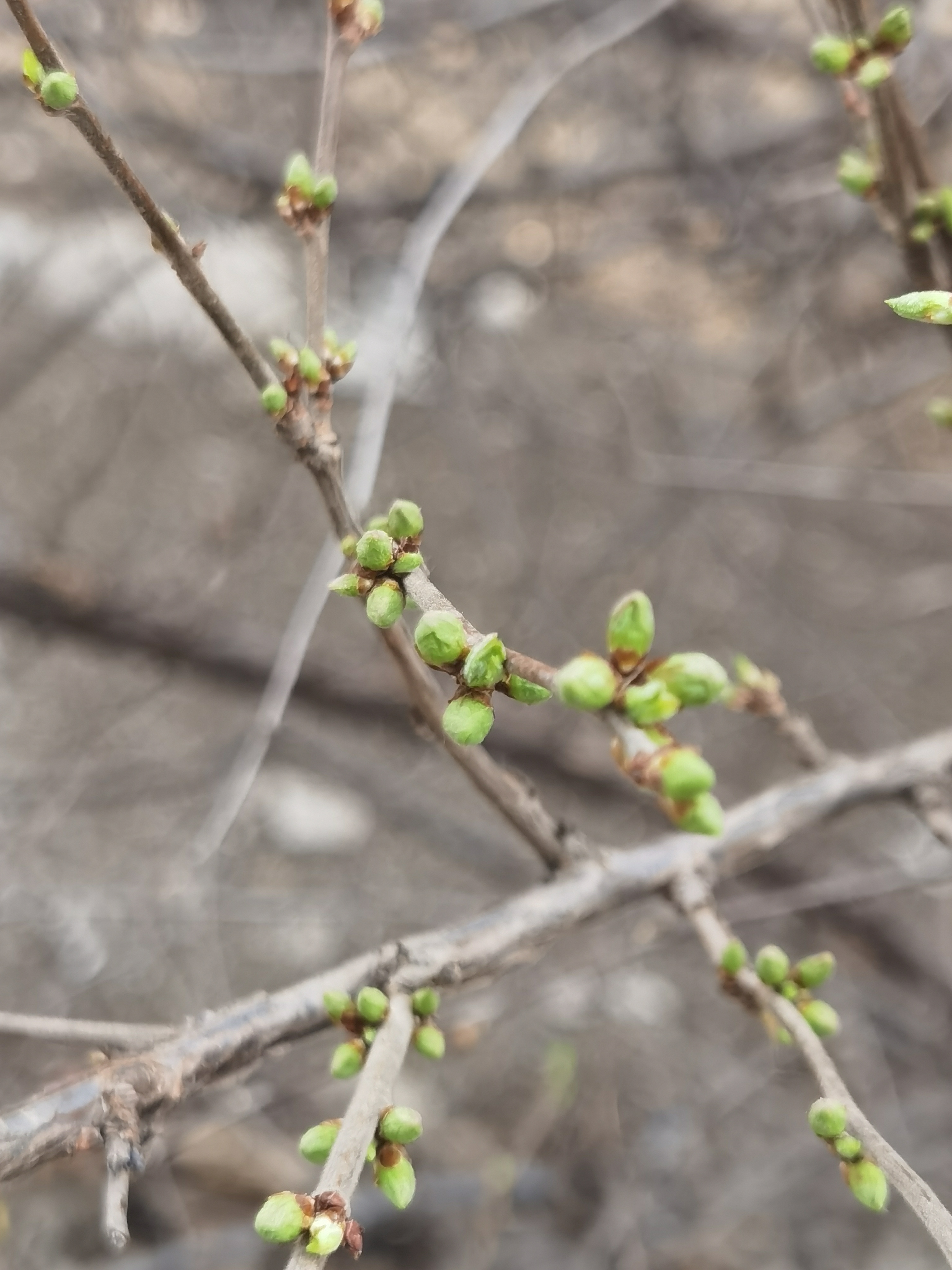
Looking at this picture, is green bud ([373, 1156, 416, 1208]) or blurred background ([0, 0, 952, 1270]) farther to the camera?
blurred background ([0, 0, 952, 1270])

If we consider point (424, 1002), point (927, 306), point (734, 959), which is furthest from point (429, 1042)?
point (927, 306)

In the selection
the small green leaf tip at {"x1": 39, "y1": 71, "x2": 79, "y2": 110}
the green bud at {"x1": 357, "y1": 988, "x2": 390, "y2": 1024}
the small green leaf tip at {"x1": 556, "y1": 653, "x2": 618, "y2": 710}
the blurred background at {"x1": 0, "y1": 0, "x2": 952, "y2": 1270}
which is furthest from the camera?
the blurred background at {"x1": 0, "y1": 0, "x2": 952, "y2": 1270}

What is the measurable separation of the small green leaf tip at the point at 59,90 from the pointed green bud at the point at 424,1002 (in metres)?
0.65

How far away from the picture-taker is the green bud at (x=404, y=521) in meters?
0.52

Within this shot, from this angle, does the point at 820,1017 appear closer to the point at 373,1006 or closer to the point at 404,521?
the point at 373,1006

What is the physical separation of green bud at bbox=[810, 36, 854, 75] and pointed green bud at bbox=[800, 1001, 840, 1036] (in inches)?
30.0

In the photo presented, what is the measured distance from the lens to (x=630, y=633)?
1.50ft

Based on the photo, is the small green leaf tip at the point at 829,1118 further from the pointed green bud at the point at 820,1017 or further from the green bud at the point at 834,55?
the green bud at the point at 834,55

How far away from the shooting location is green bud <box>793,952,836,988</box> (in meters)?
0.71

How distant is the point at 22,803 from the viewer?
2230 millimetres

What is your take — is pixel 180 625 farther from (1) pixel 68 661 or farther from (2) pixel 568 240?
(2) pixel 568 240

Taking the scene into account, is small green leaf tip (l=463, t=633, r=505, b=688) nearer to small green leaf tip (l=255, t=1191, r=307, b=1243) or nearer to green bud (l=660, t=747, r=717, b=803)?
green bud (l=660, t=747, r=717, b=803)

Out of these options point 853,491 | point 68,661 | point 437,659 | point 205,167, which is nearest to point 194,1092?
point 437,659

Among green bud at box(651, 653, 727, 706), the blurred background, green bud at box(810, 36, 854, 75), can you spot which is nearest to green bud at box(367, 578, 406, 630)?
green bud at box(651, 653, 727, 706)
